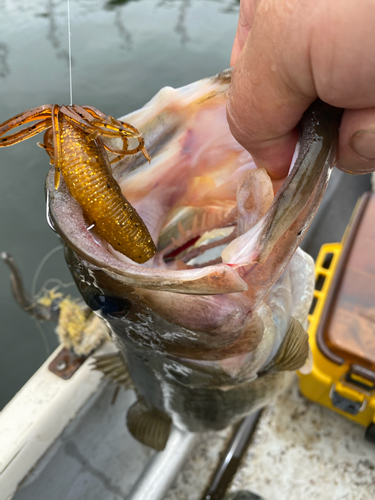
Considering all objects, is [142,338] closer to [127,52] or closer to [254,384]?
[254,384]

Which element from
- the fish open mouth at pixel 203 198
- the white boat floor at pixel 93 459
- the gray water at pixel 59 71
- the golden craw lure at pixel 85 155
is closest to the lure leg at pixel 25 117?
the golden craw lure at pixel 85 155

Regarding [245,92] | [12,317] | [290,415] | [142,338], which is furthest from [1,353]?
[245,92]

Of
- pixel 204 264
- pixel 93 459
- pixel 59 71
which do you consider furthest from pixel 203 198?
pixel 59 71

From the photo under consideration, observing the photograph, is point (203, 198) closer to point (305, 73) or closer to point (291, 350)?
point (291, 350)

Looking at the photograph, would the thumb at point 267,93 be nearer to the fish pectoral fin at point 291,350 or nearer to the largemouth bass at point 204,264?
the largemouth bass at point 204,264

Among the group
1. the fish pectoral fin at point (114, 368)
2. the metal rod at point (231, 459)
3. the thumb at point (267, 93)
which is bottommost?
the metal rod at point (231, 459)

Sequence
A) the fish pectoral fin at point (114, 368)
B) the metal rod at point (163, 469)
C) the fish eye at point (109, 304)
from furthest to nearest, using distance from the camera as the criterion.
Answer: the metal rod at point (163, 469) < the fish pectoral fin at point (114, 368) < the fish eye at point (109, 304)

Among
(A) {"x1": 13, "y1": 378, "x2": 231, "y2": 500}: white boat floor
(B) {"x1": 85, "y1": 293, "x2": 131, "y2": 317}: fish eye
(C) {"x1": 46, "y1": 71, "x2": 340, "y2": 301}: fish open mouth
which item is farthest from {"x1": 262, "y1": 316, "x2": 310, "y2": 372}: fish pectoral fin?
(A) {"x1": 13, "y1": 378, "x2": 231, "y2": 500}: white boat floor
